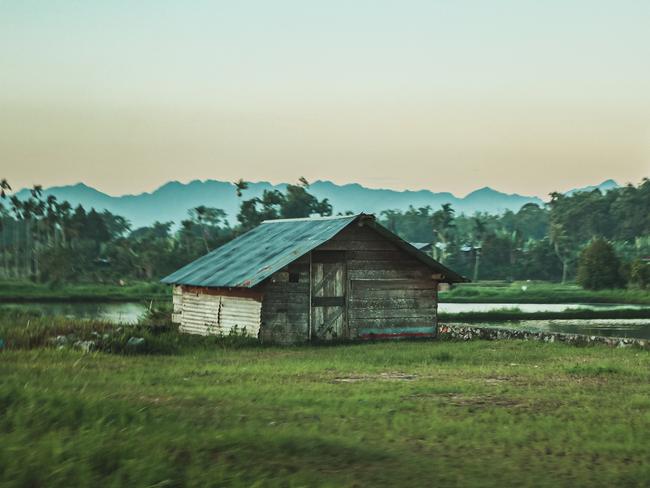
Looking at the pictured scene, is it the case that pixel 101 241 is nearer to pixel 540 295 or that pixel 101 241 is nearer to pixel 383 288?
pixel 540 295

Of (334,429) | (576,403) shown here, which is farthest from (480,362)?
(334,429)

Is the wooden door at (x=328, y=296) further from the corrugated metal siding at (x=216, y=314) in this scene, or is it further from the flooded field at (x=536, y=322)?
the flooded field at (x=536, y=322)

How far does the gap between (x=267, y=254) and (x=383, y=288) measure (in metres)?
3.76

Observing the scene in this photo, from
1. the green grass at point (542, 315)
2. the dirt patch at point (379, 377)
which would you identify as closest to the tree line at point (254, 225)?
the green grass at point (542, 315)

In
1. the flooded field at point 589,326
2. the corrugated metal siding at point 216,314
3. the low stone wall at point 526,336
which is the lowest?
the flooded field at point 589,326

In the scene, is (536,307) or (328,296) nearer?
(328,296)

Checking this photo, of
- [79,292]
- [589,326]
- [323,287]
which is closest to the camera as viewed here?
[323,287]

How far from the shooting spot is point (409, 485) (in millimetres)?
8945

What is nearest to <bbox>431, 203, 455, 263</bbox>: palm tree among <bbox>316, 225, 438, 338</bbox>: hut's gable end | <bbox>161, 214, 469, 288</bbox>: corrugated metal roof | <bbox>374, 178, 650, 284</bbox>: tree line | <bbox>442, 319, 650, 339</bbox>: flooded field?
<bbox>374, 178, 650, 284</bbox>: tree line

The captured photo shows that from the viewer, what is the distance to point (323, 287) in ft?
90.0

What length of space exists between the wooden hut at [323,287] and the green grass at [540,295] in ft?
141

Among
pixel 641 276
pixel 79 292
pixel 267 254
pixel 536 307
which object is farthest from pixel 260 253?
pixel 641 276

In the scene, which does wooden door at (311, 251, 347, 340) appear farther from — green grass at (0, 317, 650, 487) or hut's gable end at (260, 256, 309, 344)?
green grass at (0, 317, 650, 487)

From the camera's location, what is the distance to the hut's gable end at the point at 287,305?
2633cm
